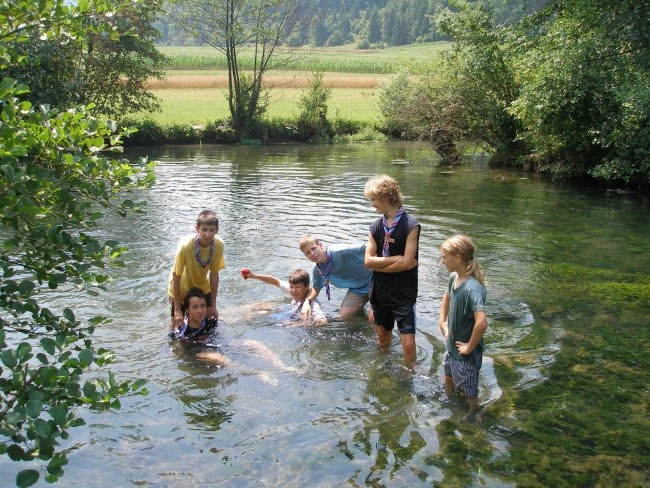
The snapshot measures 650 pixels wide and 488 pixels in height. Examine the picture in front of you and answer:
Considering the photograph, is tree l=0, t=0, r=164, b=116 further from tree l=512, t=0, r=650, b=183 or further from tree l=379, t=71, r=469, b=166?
tree l=512, t=0, r=650, b=183

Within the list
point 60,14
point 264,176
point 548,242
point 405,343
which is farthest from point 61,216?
point 264,176

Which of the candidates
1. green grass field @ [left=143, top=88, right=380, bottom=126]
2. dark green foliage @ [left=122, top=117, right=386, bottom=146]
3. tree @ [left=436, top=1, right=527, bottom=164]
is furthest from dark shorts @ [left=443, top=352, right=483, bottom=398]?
green grass field @ [left=143, top=88, right=380, bottom=126]

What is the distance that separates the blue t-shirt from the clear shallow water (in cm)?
62

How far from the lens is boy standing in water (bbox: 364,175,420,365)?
6805 mm

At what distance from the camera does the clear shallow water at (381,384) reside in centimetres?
559

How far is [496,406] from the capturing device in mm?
6684

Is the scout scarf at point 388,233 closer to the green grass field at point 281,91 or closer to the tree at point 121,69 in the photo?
the green grass field at point 281,91

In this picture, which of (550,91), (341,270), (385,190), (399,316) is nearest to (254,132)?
(550,91)

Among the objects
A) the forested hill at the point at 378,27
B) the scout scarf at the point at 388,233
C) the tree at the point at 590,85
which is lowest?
the scout scarf at the point at 388,233

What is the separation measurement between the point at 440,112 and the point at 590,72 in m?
11.0

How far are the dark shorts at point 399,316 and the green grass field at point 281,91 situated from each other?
26.0 metres

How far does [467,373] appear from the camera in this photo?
20.7ft

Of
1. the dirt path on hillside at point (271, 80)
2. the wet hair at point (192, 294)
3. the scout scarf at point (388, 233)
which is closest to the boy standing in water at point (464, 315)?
the scout scarf at point (388, 233)

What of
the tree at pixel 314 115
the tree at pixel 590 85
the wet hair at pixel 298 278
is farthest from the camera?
the tree at pixel 314 115
